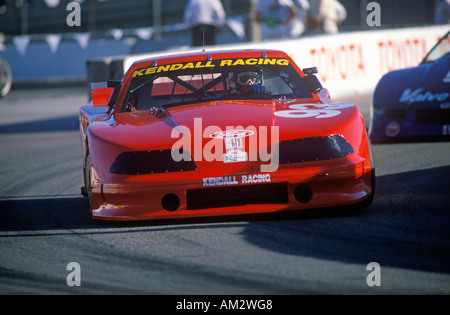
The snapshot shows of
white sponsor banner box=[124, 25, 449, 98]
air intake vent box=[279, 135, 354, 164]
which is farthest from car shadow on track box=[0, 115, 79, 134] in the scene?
air intake vent box=[279, 135, 354, 164]

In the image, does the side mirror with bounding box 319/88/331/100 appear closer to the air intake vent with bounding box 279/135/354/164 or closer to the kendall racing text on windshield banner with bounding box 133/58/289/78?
the kendall racing text on windshield banner with bounding box 133/58/289/78

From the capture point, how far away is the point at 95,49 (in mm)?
25141

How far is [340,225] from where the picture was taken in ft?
18.1

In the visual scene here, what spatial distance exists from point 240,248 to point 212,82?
7.08 ft

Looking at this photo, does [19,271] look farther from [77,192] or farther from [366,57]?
[366,57]

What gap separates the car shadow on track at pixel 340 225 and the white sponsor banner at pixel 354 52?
8482 mm

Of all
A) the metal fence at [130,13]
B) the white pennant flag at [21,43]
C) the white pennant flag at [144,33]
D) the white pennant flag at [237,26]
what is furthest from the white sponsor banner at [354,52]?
the white pennant flag at [21,43]

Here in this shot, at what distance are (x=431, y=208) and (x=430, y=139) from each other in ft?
7.72

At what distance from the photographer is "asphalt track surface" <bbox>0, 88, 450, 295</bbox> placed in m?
4.23

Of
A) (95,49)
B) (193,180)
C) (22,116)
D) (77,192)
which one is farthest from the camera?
(95,49)

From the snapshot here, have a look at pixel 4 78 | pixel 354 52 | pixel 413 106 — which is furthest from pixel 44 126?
pixel 413 106

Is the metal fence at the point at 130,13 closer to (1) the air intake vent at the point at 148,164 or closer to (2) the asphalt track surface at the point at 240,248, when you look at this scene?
(2) the asphalt track surface at the point at 240,248

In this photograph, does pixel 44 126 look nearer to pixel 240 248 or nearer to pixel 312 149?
pixel 312 149

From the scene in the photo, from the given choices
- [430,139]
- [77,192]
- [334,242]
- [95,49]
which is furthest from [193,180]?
[95,49]
